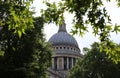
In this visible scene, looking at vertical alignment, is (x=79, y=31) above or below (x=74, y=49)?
below

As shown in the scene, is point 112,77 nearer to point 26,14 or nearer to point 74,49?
point 26,14

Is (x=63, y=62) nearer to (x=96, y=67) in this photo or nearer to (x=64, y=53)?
(x=64, y=53)

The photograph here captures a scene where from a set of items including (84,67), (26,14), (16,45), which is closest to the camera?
(26,14)

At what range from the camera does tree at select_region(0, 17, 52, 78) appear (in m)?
33.3

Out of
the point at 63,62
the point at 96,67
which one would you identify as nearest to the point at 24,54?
the point at 96,67

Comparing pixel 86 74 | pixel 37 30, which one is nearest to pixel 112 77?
pixel 86 74

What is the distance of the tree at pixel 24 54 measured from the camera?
109 ft

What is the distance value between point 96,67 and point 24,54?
20.7 m

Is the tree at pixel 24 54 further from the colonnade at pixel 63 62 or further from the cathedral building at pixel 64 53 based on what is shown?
the colonnade at pixel 63 62

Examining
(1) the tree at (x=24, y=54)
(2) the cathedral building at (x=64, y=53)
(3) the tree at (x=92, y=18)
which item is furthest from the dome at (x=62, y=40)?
(3) the tree at (x=92, y=18)

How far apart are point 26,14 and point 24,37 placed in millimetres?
27648

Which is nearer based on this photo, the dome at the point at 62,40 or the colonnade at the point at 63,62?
the colonnade at the point at 63,62

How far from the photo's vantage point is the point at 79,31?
8.85 meters

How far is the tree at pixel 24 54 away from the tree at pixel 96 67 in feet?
46.6
